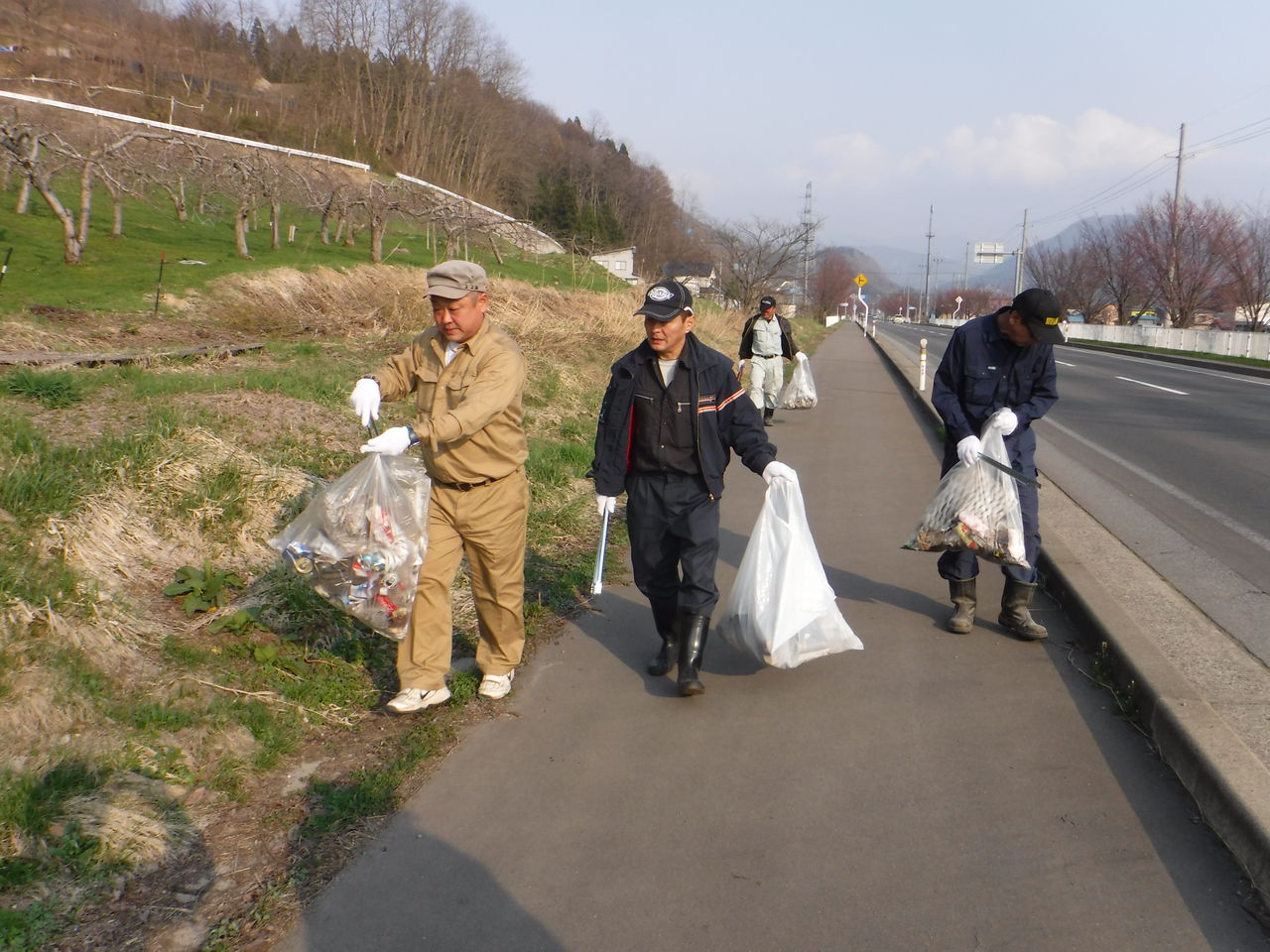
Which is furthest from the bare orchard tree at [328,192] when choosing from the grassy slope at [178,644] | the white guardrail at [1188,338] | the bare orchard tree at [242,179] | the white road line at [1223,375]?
the white road line at [1223,375]

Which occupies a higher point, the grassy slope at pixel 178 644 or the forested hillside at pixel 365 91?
the forested hillside at pixel 365 91

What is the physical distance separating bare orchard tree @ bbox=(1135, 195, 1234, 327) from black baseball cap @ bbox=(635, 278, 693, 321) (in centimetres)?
4414

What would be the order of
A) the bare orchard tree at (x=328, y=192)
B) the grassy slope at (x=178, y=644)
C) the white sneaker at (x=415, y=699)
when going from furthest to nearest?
the bare orchard tree at (x=328, y=192) < the white sneaker at (x=415, y=699) < the grassy slope at (x=178, y=644)

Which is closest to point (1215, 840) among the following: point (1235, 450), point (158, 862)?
point (158, 862)

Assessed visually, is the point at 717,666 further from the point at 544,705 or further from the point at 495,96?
the point at 495,96

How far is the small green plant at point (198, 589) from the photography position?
4730 millimetres

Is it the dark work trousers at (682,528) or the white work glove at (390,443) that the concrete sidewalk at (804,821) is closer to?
the dark work trousers at (682,528)

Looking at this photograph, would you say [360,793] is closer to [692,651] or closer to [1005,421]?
[692,651]

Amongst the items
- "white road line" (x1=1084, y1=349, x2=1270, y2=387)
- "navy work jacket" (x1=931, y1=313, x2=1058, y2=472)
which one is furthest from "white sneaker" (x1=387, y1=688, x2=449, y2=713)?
"white road line" (x1=1084, y1=349, x2=1270, y2=387)

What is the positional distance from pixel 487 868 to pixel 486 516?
1.59 m

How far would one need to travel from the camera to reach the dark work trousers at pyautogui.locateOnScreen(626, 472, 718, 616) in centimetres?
454

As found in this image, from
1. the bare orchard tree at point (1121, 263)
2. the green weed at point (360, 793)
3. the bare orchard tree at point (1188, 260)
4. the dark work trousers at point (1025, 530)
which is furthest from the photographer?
the bare orchard tree at point (1121, 263)

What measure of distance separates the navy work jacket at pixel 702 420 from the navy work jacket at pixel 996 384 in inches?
47.8

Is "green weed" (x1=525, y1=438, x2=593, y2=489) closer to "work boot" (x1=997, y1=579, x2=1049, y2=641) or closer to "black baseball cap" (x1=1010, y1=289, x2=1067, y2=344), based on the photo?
"work boot" (x1=997, y1=579, x2=1049, y2=641)
